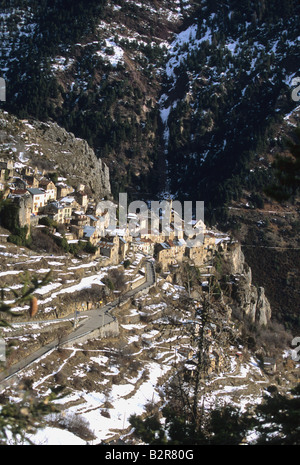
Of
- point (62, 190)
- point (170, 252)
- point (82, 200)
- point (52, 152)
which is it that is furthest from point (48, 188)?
point (52, 152)

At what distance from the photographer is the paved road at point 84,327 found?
86.5 feet

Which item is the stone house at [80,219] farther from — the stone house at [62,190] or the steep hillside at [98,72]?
the steep hillside at [98,72]

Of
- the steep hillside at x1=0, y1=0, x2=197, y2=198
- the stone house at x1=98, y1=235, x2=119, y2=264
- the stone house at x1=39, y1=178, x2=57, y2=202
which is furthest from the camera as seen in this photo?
the steep hillside at x1=0, y1=0, x2=197, y2=198

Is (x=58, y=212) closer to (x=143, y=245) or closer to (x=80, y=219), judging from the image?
(x=80, y=219)

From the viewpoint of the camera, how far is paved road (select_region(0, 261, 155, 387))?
26.4 metres

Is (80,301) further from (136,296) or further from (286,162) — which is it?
(286,162)

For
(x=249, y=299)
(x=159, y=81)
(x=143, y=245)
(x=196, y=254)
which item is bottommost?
(x=249, y=299)

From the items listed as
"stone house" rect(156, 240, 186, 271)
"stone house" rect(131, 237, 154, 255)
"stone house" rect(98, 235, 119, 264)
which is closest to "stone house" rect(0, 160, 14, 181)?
"stone house" rect(98, 235, 119, 264)

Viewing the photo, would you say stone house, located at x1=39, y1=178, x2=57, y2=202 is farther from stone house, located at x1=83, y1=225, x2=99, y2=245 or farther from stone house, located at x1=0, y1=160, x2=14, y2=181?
stone house, located at x1=83, y1=225, x2=99, y2=245

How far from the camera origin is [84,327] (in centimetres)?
3209

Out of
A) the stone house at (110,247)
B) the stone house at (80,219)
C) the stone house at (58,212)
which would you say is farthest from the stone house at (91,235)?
the stone house at (58,212)

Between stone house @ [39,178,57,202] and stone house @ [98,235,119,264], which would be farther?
stone house @ [39,178,57,202]

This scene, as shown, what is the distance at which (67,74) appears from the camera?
118 metres
